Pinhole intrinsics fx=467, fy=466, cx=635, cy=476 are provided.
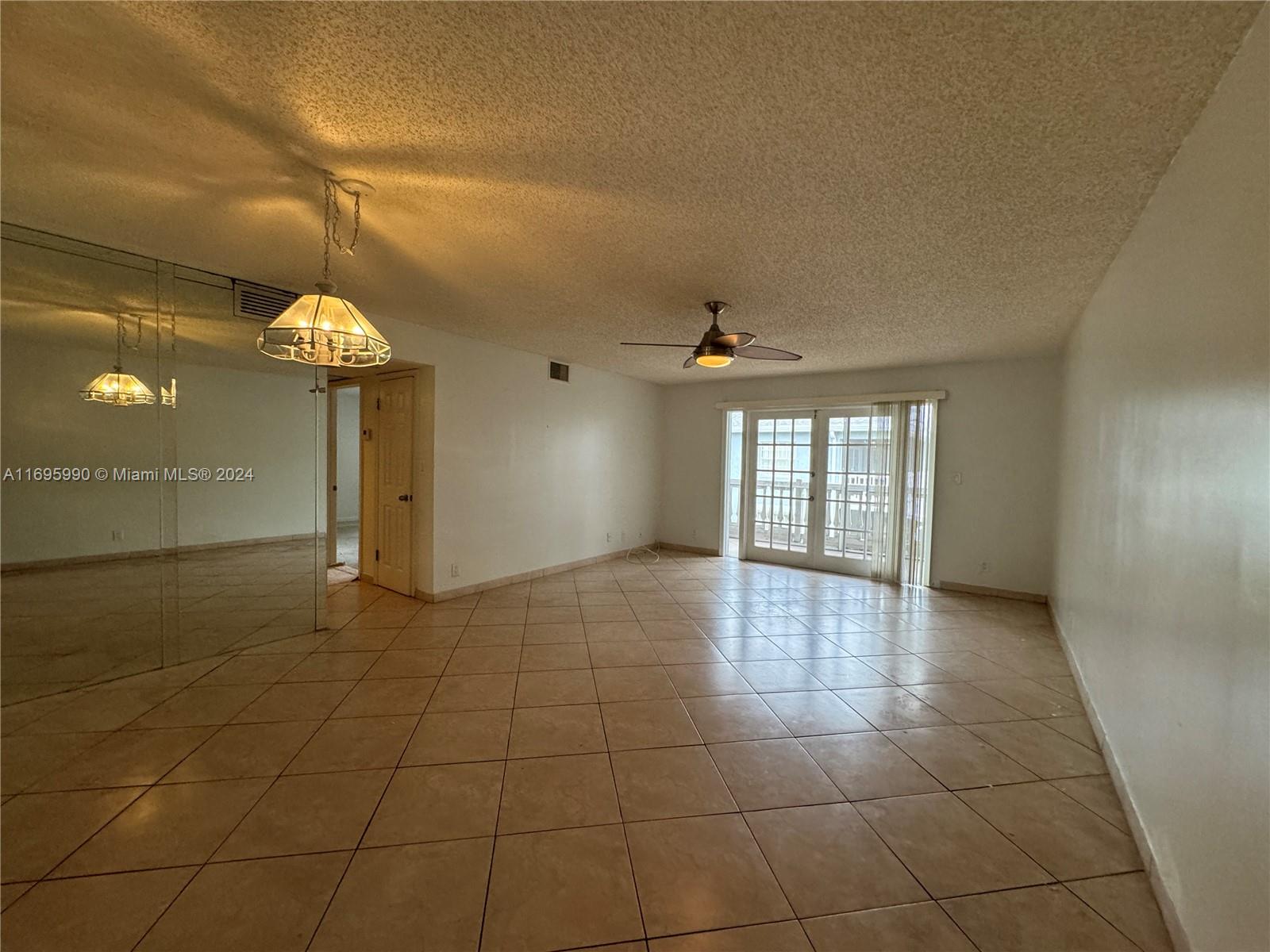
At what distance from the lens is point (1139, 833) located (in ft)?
5.64

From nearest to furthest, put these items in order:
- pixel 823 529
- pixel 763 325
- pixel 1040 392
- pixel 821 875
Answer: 1. pixel 821 875
2. pixel 763 325
3. pixel 1040 392
4. pixel 823 529

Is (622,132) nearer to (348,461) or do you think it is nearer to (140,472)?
(140,472)

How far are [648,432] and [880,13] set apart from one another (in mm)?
6007

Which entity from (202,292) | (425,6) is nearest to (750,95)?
(425,6)

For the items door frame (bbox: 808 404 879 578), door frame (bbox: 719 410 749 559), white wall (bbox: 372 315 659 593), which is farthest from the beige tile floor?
door frame (bbox: 719 410 749 559)

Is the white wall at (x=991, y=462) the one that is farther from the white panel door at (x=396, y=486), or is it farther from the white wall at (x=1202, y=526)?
the white panel door at (x=396, y=486)

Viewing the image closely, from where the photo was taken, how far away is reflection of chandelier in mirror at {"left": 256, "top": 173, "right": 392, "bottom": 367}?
1.94 m

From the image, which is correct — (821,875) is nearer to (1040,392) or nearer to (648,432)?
(1040,392)

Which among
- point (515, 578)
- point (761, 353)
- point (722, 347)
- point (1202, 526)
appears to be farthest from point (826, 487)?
point (1202, 526)

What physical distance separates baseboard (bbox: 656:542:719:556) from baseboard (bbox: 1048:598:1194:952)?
4.30 meters

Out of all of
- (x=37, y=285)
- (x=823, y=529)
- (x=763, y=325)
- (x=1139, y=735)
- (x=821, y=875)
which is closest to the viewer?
(x=821, y=875)

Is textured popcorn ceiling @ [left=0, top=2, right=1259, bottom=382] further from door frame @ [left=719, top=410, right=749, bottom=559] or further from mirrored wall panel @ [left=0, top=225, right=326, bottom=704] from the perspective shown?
door frame @ [left=719, top=410, right=749, bottom=559]

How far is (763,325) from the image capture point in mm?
3926

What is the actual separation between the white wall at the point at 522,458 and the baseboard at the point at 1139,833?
15.0 ft
